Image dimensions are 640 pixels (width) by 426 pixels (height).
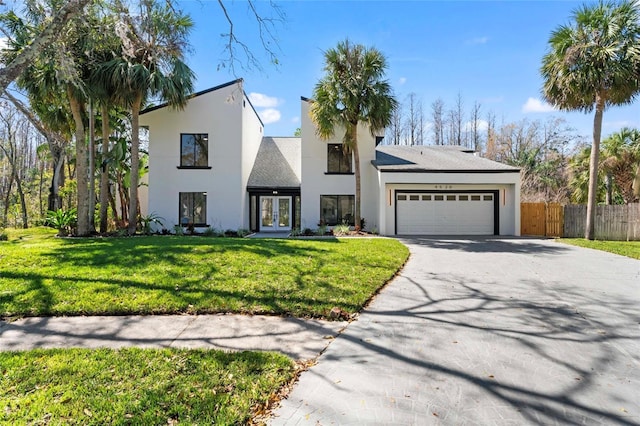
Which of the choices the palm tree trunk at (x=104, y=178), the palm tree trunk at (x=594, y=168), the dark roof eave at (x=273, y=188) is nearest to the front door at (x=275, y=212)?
the dark roof eave at (x=273, y=188)

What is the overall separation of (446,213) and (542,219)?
4592 mm

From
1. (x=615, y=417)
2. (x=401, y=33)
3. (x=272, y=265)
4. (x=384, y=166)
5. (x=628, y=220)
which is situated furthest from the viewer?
(x=384, y=166)

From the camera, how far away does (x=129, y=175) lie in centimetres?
1594

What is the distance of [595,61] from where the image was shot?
13.3m

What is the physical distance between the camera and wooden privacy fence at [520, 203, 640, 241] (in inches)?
602

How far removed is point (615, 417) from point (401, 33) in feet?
35.7

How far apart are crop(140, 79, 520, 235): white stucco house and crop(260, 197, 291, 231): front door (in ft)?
3.23

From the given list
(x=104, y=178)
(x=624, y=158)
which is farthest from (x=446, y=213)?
(x=104, y=178)

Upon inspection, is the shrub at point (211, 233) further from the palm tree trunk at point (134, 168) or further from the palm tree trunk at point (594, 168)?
the palm tree trunk at point (594, 168)

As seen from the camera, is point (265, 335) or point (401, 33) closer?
point (265, 335)

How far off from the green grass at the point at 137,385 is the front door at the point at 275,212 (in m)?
15.2

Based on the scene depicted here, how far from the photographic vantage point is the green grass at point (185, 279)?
5121 mm

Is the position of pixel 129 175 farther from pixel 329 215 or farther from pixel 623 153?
pixel 623 153

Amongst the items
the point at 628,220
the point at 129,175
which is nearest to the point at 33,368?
the point at 129,175
